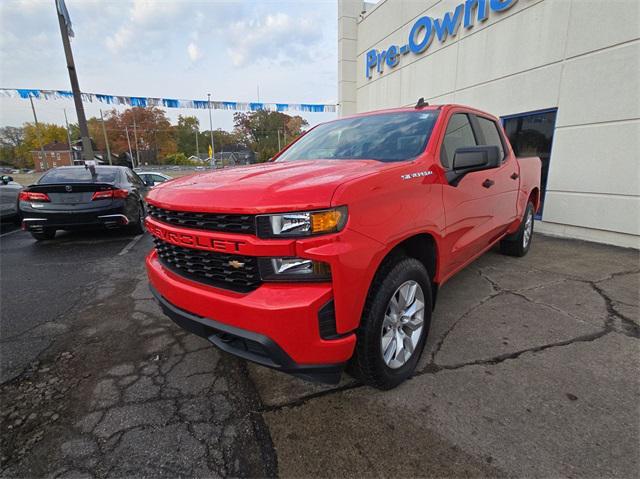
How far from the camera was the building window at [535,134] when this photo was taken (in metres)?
6.38

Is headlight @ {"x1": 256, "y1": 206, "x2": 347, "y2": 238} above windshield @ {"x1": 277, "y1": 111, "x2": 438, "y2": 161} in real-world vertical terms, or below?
below

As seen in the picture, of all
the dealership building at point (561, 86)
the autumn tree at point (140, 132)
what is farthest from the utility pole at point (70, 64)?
the autumn tree at point (140, 132)

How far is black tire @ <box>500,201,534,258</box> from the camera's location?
4.58 meters

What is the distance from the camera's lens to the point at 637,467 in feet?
5.21

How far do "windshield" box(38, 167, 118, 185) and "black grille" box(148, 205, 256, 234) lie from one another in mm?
4996

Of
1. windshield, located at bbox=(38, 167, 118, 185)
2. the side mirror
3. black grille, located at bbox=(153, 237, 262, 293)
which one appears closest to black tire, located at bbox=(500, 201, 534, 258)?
the side mirror

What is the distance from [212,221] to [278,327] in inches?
26.0

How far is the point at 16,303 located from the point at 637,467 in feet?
16.8

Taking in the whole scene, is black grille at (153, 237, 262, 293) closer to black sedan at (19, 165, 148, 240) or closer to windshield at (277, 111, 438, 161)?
windshield at (277, 111, 438, 161)

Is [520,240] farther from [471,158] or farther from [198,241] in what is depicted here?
[198,241]

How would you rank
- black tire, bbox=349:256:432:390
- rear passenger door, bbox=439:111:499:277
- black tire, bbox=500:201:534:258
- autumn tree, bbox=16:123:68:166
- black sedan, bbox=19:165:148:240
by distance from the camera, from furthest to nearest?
autumn tree, bbox=16:123:68:166, black sedan, bbox=19:165:148:240, black tire, bbox=500:201:534:258, rear passenger door, bbox=439:111:499:277, black tire, bbox=349:256:432:390

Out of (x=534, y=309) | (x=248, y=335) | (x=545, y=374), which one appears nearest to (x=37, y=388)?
(x=248, y=335)

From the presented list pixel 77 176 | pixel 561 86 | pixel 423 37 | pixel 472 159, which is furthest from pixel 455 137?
pixel 423 37

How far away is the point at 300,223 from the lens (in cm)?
161
